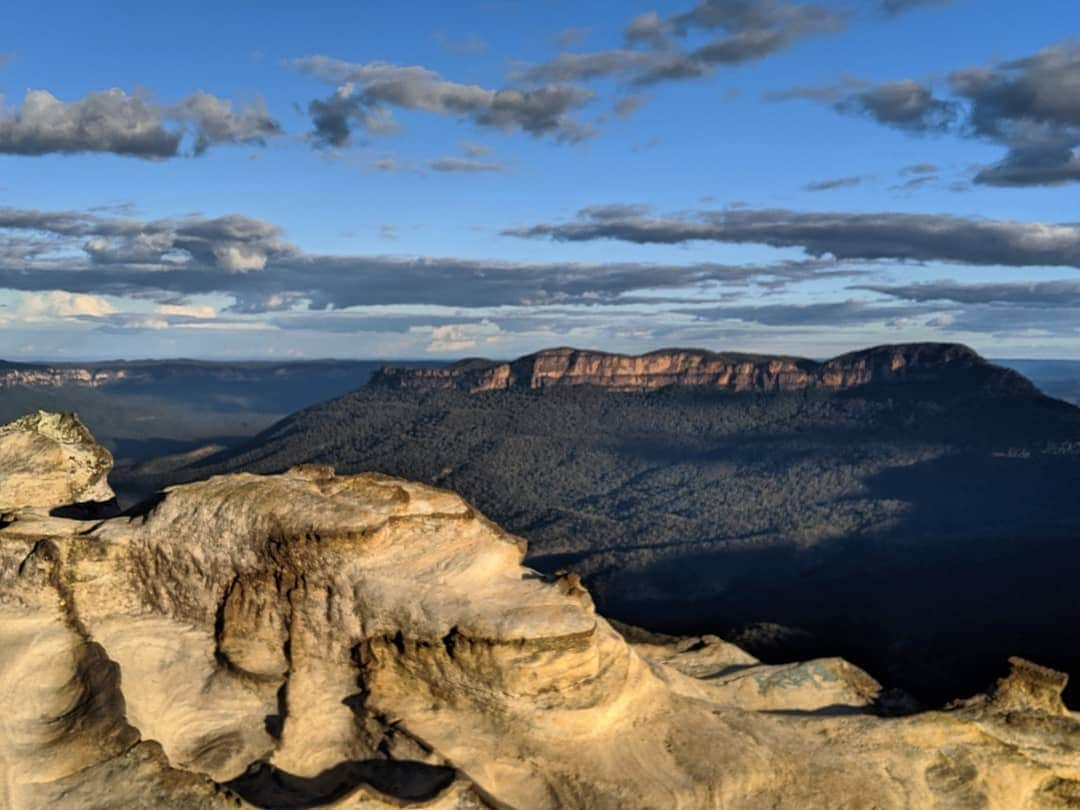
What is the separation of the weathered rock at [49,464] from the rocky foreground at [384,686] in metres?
5.89

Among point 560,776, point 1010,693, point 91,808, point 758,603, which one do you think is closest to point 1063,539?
point 758,603

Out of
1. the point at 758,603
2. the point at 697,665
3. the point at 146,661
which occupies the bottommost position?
the point at 758,603

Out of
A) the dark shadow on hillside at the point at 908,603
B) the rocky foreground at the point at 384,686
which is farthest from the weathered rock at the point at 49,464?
the dark shadow on hillside at the point at 908,603

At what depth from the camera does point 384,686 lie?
3080cm

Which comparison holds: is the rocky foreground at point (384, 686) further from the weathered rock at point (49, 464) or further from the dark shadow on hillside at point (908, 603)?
the dark shadow on hillside at point (908, 603)

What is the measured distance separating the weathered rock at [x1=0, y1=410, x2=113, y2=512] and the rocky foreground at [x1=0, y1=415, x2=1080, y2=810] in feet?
19.3

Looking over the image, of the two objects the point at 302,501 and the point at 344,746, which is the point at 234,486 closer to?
the point at 302,501

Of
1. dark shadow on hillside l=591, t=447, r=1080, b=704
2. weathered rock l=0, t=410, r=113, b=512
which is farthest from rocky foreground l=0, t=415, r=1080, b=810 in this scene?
dark shadow on hillside l=591, t=447, r=1080, b=704

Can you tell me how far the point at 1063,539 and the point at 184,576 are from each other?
7154 inches

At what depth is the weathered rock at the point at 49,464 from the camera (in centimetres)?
4056

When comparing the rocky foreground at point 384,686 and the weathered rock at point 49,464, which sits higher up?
the weathered rock at point 49,464

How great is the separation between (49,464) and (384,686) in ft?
69.7

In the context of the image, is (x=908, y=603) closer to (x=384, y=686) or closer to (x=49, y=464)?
(x=384, y=686)

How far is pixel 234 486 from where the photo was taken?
114 ft
